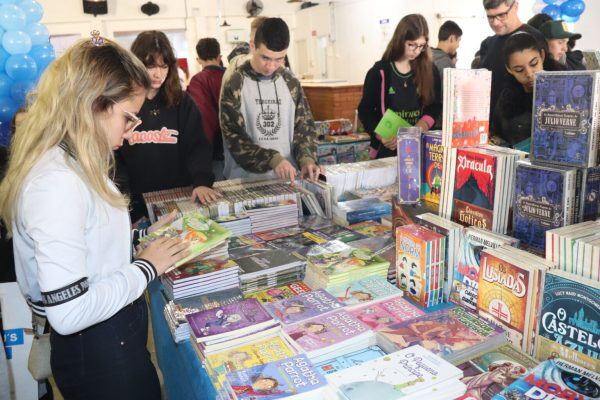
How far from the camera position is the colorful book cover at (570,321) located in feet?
3.70

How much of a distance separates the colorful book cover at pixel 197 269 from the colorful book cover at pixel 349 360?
51 cm

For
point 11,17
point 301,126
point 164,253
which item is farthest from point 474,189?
point 11,17

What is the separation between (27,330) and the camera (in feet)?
7.45

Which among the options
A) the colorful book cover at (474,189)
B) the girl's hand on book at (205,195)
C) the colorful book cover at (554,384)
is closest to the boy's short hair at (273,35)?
the girl's hand on book at (205,195)

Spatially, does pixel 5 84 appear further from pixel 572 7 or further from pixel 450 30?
pixel 572 7

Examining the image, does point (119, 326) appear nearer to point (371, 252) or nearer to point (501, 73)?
point (371, 252)

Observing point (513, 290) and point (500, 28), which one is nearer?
point (513, 290)

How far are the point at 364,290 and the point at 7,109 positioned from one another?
326 centimetres

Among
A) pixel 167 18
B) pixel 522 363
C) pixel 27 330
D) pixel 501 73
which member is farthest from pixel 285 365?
pixel 167 18

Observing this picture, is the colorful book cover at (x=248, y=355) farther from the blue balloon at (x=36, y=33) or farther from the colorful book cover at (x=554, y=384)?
the blue balloon at (x=36, y=33)

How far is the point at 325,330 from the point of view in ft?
4.48

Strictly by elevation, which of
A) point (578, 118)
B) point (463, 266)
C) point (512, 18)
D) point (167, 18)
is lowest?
point (463, 266)

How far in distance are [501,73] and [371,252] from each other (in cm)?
182

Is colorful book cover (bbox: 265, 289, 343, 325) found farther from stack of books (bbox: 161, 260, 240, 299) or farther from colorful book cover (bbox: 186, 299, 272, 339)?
stack of books (bbox: 161, 260, 240, 299)
